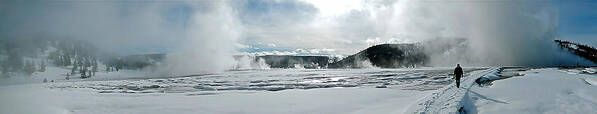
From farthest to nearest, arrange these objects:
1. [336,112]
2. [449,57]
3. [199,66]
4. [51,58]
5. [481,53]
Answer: [51,58]
[449,57]
[481,53]
[199,66]
[336,112]

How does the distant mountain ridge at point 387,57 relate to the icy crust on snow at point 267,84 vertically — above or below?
above

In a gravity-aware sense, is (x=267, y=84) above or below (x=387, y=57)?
below

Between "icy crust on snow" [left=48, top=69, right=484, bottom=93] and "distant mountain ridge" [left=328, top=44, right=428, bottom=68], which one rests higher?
"distant mountain ridge" [left=328, top=44, right=428, bottom=68]

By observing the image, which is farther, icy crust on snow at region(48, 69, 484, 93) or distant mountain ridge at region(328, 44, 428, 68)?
distant mountain ridge at region(328, 44, 428, 68)

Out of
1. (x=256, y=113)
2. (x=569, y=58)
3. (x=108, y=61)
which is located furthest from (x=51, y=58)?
(x=569, y=58)

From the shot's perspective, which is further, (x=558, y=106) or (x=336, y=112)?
(x=336, y=112)

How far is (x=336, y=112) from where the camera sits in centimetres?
1082

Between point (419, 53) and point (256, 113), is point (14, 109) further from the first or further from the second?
point (419, 53)

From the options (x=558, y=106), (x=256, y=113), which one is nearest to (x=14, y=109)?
(x=256, y=113)

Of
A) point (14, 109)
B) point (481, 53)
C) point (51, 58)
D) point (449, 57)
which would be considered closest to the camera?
point (14, 109)

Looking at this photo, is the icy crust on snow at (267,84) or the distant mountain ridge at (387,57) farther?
the distant mountain ridge at (387,57)

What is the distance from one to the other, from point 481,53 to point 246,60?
100650 mm

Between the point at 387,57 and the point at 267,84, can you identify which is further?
the point at 387,57

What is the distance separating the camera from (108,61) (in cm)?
18038
